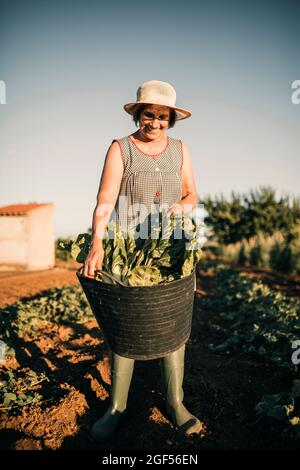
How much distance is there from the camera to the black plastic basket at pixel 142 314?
1926 mm

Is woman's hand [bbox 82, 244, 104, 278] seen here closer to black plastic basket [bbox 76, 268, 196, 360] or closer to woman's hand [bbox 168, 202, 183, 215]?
black plastic basket [bbox 76, 268, 196, 360]

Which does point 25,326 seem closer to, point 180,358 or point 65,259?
point 180,358

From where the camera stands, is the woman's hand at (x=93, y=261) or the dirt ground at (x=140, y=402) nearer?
the woman's hand at (x=93, y=261)

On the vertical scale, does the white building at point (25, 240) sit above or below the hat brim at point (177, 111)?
below

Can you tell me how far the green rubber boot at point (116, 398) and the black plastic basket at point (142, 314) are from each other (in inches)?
5.5

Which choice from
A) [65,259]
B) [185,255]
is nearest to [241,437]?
[185,255]

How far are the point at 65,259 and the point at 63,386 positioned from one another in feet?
44.2

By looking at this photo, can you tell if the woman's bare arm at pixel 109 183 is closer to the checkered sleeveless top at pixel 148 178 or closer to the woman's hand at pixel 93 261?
the checkered sleeveless top at pixel 148 178

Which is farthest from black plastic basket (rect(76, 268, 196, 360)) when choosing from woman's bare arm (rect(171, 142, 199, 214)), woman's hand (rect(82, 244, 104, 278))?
woman's bare arm (rect(171, 142, 199, 214))

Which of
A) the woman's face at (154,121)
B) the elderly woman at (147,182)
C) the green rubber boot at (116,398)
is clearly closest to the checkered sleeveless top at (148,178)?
the elderly woman at (147,182)

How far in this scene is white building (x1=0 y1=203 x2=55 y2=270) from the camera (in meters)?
13.0

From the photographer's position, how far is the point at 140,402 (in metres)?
2.72

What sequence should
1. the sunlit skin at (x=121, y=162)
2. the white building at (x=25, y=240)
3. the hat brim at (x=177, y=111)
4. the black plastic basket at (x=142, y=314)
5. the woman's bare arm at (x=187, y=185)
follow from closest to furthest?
the black plastic basket at (x=142, y=314)
the sunlit skin at (x=121, y=162)
the hat brim at (x=177, y=111)
the woman's bare arm at (x=187, y=185)
the white building at (x=25, y=240)
